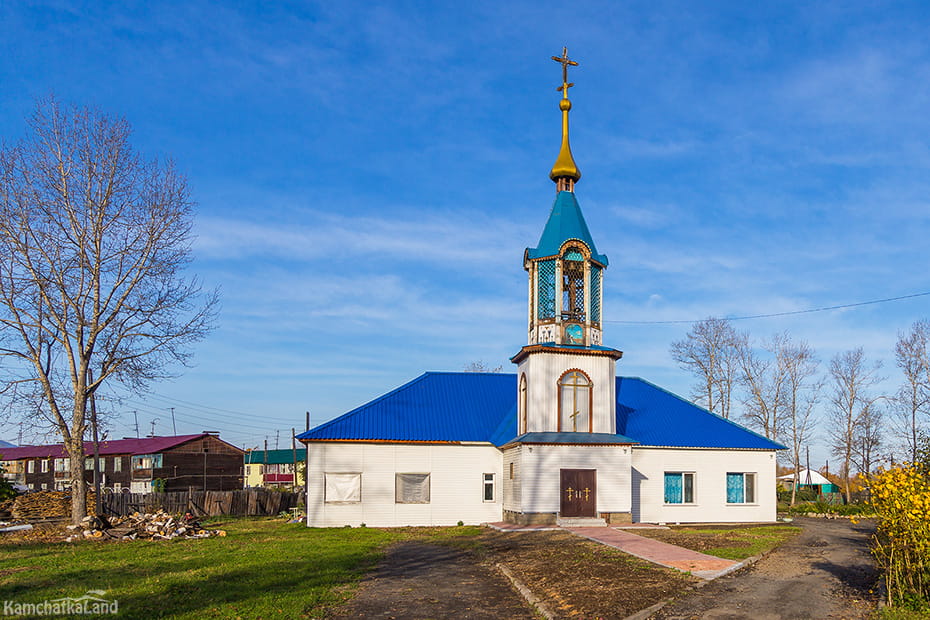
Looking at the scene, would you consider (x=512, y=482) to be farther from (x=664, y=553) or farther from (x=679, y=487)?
(x=664, y=553)

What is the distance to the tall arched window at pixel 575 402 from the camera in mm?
27312

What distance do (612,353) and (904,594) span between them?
1702 cm

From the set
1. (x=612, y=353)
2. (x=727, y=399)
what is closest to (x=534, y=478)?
(x=612, y=353)

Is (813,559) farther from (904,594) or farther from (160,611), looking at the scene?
(160,611)

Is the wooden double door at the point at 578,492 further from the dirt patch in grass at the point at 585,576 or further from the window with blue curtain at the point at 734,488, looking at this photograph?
the window with blue curtain at the point at 734,488

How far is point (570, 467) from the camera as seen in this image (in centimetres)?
2655

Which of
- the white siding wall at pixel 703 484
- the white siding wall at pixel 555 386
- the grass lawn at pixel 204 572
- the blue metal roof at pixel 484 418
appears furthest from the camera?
the white siding wall at pixel 703 484

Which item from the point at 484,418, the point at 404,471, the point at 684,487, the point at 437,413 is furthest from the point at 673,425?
the point at 404,471

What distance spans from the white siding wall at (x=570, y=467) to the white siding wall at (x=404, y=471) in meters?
3.50

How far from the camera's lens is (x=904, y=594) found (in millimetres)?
11086

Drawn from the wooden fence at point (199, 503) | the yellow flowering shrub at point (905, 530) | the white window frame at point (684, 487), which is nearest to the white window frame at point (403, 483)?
the white window frame at point (684, 487)

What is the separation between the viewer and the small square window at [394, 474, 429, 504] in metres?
28.8

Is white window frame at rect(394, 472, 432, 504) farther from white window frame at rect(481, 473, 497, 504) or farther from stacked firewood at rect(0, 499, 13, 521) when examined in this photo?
stacked firewood at rect(0, 499, 13, 521)

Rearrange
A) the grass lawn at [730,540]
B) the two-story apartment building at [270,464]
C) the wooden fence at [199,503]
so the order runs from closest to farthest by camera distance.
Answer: the grass lawn at [730,540] < the wooden fence at [199,503] < the two-story apartment building at [270,464]
